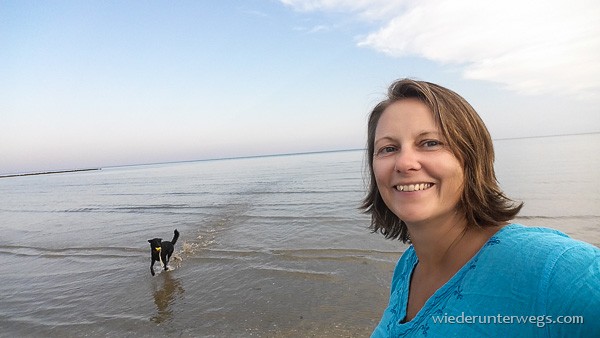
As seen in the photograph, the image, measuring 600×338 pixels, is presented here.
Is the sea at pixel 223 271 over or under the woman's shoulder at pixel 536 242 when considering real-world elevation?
under

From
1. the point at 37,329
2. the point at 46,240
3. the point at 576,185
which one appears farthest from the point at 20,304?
the point at 576,185

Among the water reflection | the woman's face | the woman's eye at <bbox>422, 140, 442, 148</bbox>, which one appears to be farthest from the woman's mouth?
the water reflection

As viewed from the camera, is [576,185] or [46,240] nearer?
[46,240]

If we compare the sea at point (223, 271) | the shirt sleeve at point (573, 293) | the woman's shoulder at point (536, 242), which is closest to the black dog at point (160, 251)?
the sea at point (223, 271)

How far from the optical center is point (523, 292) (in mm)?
1006

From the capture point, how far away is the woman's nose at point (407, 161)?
141cm

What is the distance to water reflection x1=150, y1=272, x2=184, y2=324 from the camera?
568cm

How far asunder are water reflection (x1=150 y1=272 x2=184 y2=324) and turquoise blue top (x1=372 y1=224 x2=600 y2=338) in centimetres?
584

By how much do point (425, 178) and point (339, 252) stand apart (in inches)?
295

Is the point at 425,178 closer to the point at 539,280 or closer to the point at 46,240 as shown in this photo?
the point at 539,280

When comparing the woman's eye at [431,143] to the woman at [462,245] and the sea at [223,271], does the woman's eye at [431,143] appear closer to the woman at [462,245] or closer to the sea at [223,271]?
the woman at [462,245]

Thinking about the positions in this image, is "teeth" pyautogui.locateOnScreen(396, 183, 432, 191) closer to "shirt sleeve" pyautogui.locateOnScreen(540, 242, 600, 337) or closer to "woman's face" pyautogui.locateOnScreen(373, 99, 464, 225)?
"woman's face" pyautogui.locateOnScreen(373, 99, 464, 225)

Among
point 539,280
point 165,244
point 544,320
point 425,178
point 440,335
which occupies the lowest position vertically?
point 165,244

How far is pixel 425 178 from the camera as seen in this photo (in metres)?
1.42
